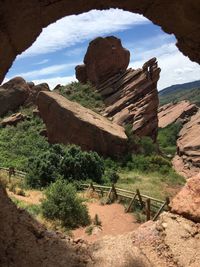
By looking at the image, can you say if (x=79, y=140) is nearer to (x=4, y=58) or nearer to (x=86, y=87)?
(x=86, y=87)

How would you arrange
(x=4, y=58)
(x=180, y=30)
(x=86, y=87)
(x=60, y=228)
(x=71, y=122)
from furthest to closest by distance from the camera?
(x=86, y=87), (x=71, y=122), (x=60, y=228), (x=180, y=30), (x=4, y=58)

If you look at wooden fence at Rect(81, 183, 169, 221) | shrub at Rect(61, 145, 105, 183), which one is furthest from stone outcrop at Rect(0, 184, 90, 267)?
shrub at Rect(61, 145, 105, 183)

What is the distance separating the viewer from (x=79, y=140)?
99.5ft

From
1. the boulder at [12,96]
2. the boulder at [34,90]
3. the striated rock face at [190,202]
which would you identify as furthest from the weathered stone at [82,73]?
the striated rock face at [190,202]

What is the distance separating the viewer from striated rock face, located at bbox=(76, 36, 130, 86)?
40156mm

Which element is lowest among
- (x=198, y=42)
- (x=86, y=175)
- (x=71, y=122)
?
(x=86, y=175)

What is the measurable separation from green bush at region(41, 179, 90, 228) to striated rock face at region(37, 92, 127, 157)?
46.5 ft

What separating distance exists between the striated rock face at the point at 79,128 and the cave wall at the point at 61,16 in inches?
922

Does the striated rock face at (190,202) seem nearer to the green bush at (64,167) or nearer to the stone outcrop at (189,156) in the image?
the green bush at (64,167)

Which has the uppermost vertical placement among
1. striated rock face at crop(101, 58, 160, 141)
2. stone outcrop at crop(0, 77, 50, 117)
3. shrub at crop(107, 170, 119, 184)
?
stone outcrop at crop(0, 77, 50, 117)

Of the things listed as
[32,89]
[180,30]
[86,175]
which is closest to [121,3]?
[180,30]

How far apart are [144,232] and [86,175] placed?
17.3 meters

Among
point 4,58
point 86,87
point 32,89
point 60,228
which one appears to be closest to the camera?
point 4,58

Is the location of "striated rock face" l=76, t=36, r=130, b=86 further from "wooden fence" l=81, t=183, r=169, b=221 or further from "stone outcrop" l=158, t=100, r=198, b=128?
"stone outcrop" l=158, t=100, r=198, b=128
